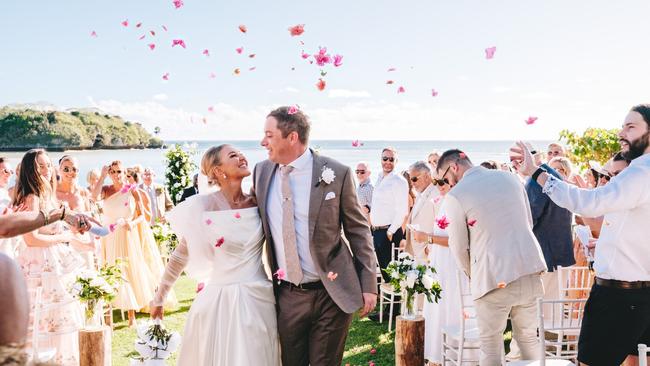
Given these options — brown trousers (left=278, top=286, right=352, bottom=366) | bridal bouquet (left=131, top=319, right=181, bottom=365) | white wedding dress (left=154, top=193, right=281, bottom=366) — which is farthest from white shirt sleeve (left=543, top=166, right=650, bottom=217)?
bridal bouquet (left=131, top=319, right=181, bottom=365)

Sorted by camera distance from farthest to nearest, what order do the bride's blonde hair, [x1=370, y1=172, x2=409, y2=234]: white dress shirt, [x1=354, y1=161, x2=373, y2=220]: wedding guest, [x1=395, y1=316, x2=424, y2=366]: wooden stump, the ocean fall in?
1. the ocean
2. [x1=354, y1=161, x2=373, y2=220]: wedding guest
3. [x1=370, y1=172, x2=409, y2=234]: white dress shirt
4. [x1=395, y1=316, x2=424, y2=366]: wooden stump
5. the bride's blonde hair

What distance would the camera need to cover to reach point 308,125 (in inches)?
135

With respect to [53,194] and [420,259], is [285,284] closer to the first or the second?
[53,194]

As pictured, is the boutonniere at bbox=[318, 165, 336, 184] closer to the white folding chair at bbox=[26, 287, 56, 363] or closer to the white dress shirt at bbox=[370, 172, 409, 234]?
the white folding chair at bbox=[26, 287, 56, 363]

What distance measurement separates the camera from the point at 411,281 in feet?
16.2

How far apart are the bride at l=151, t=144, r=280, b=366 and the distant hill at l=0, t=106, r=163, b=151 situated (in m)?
46.4

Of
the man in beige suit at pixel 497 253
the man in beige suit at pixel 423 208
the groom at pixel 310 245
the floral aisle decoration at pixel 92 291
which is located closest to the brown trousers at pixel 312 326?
the groom at pixel 310 245

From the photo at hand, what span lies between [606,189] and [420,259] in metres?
3.71

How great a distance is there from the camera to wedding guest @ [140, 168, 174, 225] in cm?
1159

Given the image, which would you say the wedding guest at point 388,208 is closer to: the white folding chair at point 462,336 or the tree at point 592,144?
the white folding chair at point 462,336

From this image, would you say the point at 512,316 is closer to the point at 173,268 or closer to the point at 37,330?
the point at 173,268

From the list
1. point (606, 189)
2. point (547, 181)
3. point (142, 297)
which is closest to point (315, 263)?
point (547, 181)

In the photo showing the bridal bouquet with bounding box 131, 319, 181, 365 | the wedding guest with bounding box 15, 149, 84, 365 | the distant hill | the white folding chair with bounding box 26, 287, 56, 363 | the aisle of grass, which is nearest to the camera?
the white folding chair with bounding box 26, 287, 56, 363

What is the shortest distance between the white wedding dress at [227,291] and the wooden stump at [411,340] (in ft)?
5.86
